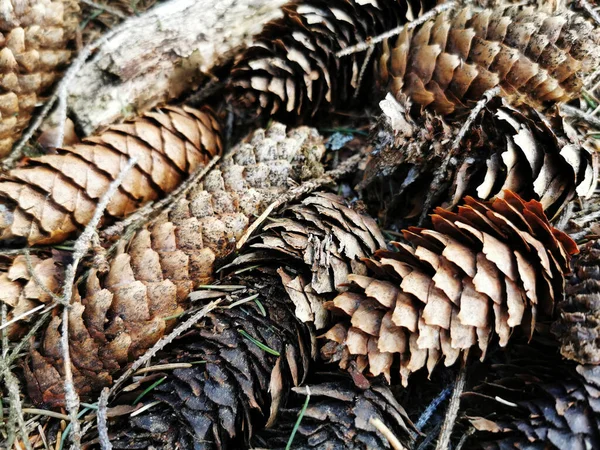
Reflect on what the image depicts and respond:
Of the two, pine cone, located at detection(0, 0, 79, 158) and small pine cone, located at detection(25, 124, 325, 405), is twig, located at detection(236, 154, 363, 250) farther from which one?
pine cone, located at detection(0, 0, 79, 158)

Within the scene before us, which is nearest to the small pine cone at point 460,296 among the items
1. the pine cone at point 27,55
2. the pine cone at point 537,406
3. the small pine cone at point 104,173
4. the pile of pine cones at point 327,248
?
the pile of pine cones at point 327,248

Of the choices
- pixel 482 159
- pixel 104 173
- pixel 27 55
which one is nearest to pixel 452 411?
pixel 482 159

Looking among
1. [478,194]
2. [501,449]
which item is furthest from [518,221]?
[501,449]

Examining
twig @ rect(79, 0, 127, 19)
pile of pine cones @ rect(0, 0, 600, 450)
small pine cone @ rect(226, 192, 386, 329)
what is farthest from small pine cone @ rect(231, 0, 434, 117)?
twig @ rect(79, 0, 127, 19)

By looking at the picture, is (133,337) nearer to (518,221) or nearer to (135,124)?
(135,124)

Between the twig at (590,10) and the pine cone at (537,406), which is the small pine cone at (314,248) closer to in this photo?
the pine cone at (537,406)

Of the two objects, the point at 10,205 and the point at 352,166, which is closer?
the point at 10,205
